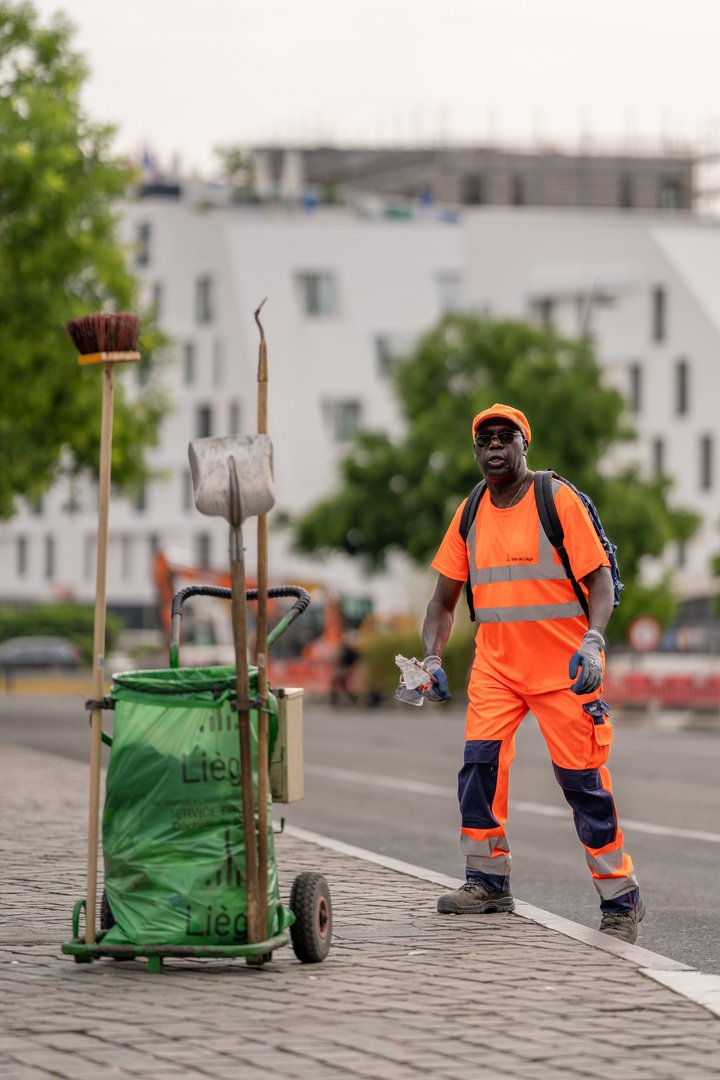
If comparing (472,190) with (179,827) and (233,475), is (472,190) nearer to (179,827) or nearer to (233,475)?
(233,475)

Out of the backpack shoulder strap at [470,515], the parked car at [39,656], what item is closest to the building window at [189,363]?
the parked car at [39,656]

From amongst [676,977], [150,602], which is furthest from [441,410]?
[676,977]

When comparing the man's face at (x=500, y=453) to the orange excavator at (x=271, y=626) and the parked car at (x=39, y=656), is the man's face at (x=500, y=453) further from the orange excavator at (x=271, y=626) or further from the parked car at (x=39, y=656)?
the parked car at (x=39, y=656)

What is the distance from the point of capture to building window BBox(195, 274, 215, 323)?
69.9 m

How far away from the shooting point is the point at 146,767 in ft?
19.6

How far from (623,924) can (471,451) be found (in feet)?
118

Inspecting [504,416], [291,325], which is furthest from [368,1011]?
[291,325]

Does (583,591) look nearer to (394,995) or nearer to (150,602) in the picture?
(394,995)

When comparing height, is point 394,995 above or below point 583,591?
below

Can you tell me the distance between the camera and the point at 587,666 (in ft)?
22.2

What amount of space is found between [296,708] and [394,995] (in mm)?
1014

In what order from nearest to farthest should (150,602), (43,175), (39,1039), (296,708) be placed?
(39,1039), (296,708), (43,175), (150,602)

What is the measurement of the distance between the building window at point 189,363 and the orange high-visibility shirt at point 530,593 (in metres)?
64.4

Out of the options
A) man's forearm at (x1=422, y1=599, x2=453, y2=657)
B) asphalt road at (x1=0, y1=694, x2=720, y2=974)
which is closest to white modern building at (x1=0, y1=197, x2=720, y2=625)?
asphalt road at (x1=0, y1=694, x2=720, y2=974)
